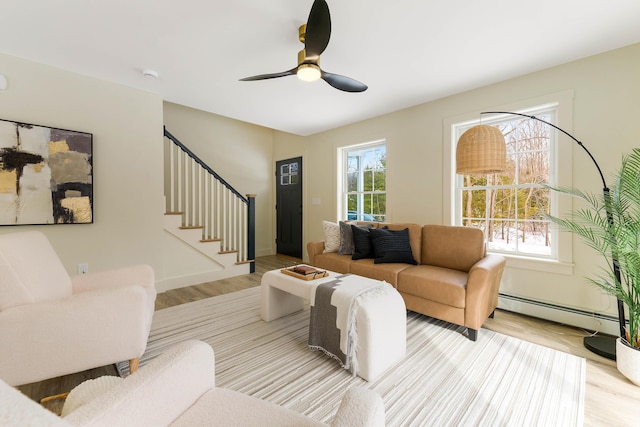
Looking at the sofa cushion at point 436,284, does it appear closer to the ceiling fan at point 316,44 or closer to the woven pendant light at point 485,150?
the woven pendant light at point 485,150

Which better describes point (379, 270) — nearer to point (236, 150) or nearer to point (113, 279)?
point (113, 279)

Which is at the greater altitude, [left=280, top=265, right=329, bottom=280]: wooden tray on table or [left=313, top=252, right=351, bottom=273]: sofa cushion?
Answer: [left=280, top=265, right=329, bottom=280]: wooden tray on table

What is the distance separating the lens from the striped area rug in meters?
1.55

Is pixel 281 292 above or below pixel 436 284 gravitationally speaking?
below

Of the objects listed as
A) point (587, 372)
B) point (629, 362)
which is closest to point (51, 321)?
point (587, 372)

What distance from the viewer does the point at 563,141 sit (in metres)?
2.67

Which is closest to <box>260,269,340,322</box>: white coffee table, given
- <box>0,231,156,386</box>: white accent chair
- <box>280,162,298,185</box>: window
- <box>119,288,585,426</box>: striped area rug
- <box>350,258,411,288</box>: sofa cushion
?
<box>119,288,585,426</box>: striped area rug

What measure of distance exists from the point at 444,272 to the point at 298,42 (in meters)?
2.50

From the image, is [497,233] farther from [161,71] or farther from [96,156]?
[96,156]

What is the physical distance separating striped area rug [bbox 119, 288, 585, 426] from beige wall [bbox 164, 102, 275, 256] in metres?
3.37

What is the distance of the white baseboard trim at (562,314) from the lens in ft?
8.03

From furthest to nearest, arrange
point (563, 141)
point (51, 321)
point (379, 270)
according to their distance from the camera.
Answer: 1. point (379, 270)
2. point (563, 141)
3. point (51, 321)

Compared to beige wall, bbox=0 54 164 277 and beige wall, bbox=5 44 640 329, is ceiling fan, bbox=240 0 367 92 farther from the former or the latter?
beige wall, bbox=0 54 164 277

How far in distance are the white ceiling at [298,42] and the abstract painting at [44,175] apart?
2.39 ft
